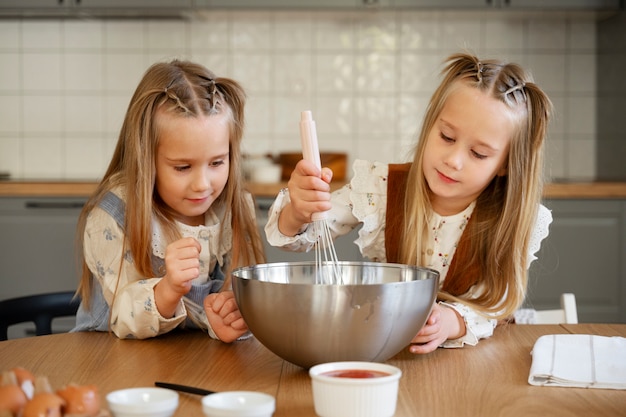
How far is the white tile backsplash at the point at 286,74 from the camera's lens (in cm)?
360

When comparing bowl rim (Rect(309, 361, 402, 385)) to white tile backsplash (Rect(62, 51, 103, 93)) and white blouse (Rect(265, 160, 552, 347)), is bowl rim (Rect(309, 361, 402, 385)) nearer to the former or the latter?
white blouse (Rect(265, 160, 552, 347))

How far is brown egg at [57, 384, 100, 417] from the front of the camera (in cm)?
69

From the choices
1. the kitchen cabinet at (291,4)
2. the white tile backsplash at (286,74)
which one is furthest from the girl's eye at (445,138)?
the white tile backsplash at (286,74)

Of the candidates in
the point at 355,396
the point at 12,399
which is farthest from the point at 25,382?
the point at 355,396

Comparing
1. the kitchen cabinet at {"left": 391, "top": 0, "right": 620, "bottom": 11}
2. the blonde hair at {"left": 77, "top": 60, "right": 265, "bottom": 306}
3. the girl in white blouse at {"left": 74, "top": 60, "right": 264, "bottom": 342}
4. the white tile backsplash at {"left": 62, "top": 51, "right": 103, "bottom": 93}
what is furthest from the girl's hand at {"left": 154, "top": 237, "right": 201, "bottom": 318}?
the white tile backsplash at {"left": 62, "top": 51, "right": 103, "bottom": 93}

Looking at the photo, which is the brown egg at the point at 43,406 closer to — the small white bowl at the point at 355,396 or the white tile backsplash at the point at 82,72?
the small white bowl at the point at 355,396

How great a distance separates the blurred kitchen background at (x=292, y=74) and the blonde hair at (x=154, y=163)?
2.10 meters

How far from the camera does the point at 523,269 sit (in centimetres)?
138

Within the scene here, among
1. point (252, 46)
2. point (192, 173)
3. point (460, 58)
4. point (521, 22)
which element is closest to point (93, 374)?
point (192, 173)

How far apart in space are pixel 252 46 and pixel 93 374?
279 cm

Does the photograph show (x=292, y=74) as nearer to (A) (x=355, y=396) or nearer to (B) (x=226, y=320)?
(B) (x=226, y=320)

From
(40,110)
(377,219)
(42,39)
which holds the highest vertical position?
(42,39)

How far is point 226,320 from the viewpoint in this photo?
1.17 meters

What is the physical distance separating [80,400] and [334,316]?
0.32 metres
